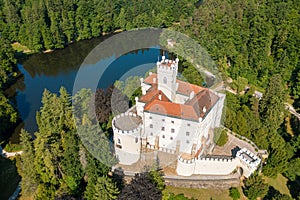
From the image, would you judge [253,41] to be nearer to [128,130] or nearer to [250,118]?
[250,118]

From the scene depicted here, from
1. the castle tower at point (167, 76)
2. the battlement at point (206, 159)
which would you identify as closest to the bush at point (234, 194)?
the battlement at point (206, 159)

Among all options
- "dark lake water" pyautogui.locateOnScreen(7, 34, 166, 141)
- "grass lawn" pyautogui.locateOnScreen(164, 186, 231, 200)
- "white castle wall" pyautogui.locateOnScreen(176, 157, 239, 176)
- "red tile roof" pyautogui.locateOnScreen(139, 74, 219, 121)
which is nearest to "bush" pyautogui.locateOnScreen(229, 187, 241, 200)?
"grass lawn" pyautogui.locateOnScreen(164, 186, 231, 200)

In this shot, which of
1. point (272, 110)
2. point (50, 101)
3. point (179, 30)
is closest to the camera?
point (50, 101)

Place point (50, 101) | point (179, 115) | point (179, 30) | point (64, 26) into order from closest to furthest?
point (179, 115) → point (50, 101) → point (179, 30) → point (64, 26)

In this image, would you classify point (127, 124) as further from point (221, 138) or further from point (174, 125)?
point (221, 138)

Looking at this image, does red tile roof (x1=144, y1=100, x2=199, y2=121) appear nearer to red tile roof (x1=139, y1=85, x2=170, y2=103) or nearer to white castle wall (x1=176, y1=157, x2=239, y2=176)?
red tile roof (x1=139, y1=85, x2=170, y2=103)

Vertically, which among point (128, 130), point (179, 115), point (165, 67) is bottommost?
point (128, 130)

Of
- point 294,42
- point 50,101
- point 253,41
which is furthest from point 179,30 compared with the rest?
point 50,101

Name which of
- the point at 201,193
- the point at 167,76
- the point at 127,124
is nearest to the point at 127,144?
the point at 127,124

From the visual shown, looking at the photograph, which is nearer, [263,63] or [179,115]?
[179,115]

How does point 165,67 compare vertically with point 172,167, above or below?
above
